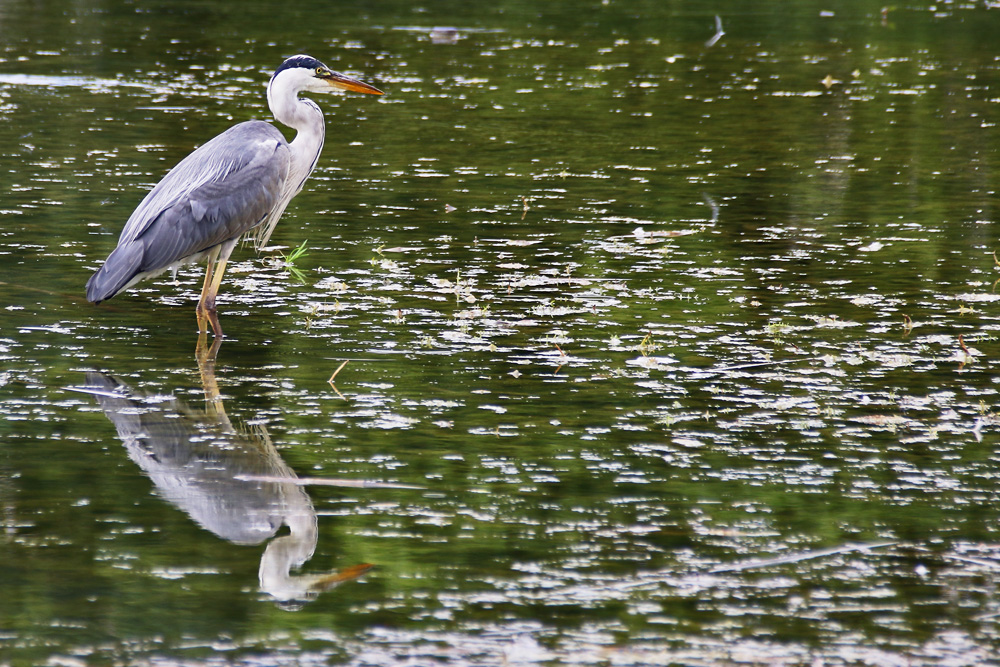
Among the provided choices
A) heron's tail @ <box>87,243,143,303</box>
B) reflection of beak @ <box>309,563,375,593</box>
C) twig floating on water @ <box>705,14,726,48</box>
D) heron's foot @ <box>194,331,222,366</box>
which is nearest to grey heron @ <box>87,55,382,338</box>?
heron's tail @ <box>87,243,143,303</box>

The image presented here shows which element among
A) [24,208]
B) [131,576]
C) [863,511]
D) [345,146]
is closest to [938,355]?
[863,511]

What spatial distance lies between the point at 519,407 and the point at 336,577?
6.34 feet

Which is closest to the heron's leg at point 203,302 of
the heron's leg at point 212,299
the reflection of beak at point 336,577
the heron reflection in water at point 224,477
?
the heron's leg at point 212,299

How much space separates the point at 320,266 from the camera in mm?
9281

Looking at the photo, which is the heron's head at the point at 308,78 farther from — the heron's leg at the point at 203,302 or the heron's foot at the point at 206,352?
the heron's foot at the point at 206,352

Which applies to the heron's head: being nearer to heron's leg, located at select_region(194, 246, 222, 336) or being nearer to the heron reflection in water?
heron's leg, located at select_region(194, 246, 222, 336)

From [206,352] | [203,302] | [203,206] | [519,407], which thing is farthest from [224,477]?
[203,206]

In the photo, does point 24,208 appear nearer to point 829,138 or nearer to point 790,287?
point 790,287

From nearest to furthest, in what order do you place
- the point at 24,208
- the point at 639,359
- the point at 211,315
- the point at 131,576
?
the point at 131,576, the point at 639,359, the point at 211,315, the point at 24,208

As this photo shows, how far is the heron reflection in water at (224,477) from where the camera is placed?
4.79 meters

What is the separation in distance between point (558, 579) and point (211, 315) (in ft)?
12.4

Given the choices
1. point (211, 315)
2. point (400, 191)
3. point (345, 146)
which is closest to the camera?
point (211, 315)

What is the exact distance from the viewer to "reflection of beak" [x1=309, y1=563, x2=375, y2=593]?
15.3ft

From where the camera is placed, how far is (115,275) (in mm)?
7562
